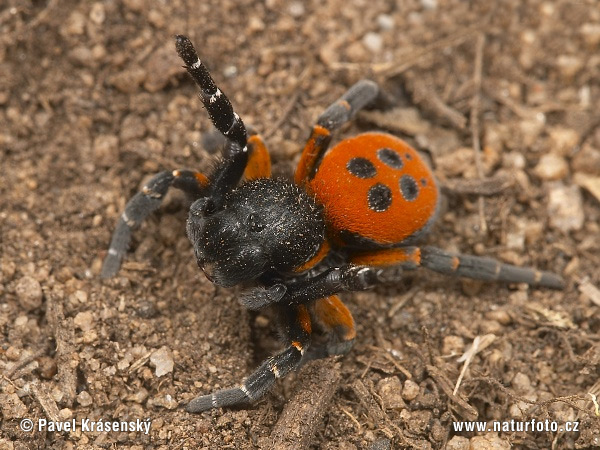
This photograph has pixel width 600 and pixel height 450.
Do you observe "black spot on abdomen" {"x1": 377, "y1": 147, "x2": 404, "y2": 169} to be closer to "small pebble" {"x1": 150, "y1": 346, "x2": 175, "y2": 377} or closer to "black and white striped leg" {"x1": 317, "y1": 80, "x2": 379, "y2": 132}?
"black and white striped leg" {"x1": 317, "y1": 80, "x2": 379, "y2": 132}

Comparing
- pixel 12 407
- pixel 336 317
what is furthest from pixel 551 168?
pixel 12 407

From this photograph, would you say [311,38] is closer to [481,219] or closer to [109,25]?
[109,25]

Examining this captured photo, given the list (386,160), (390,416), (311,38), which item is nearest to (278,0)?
(311,38)

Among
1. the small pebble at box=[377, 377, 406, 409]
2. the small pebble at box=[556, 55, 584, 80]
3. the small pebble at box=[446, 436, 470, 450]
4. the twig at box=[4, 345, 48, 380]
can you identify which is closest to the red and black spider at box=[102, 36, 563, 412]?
the small pebble at box=[377, 377, 406, 409]

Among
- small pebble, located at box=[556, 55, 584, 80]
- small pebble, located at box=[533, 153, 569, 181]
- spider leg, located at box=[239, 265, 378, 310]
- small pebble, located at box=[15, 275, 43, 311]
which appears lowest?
small pebble, located at box=[533, 153, 569, 181]

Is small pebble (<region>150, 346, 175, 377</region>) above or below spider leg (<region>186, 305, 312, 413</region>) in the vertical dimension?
above

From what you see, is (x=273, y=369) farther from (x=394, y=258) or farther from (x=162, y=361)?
(x=394, y=258)

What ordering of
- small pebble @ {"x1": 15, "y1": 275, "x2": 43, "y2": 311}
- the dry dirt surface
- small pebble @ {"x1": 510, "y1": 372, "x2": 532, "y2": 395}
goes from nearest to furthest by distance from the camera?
the dry dirt surface, small pebble @ {"x1": 15, "y1": 275, "x2": 43, "y2": 311}, small pebble @ {"x1": 510, "y1": 372, "x2": 532, "y2": 395}
